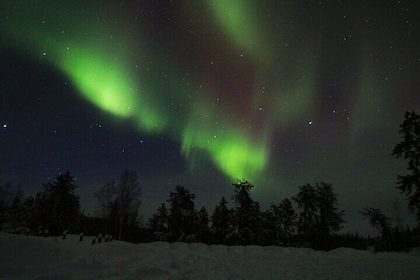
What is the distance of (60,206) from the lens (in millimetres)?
43719

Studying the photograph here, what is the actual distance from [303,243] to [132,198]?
94.8 feet

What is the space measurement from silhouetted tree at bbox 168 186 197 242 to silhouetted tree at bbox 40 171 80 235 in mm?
16568

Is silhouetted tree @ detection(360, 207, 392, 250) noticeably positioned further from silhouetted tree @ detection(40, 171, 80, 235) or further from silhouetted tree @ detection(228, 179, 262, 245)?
silhouetted tree @ detection(40, 171, 80, 235)

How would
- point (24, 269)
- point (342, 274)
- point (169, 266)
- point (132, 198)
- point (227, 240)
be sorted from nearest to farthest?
point (24, 269)
point (342, 274)
point (169, 266)
point (227, 240)
point (132, 198)

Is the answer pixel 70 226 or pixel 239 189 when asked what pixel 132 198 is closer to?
pixel 70 226

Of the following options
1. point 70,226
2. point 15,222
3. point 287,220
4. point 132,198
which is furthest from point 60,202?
point 287,220

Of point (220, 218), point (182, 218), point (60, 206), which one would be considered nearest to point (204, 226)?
point (220, 218)

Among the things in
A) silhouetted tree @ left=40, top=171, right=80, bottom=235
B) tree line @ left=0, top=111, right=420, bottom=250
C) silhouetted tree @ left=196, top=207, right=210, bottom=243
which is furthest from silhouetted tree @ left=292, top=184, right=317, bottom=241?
silhouetted tree @ left=40, top=171, right=80, bottom=235

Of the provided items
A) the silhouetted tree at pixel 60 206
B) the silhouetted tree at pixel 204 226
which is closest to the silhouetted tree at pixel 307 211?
the silhouetted tree at pixel 204 226

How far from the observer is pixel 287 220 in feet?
143

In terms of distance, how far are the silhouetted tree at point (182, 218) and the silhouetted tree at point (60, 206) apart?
1657 cm

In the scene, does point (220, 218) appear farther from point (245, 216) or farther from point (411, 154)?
point (411, 154)

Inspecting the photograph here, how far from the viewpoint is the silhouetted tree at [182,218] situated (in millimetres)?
38219

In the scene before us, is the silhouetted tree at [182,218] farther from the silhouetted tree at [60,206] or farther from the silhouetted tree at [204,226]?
the silhouetted tree at [60,206]
